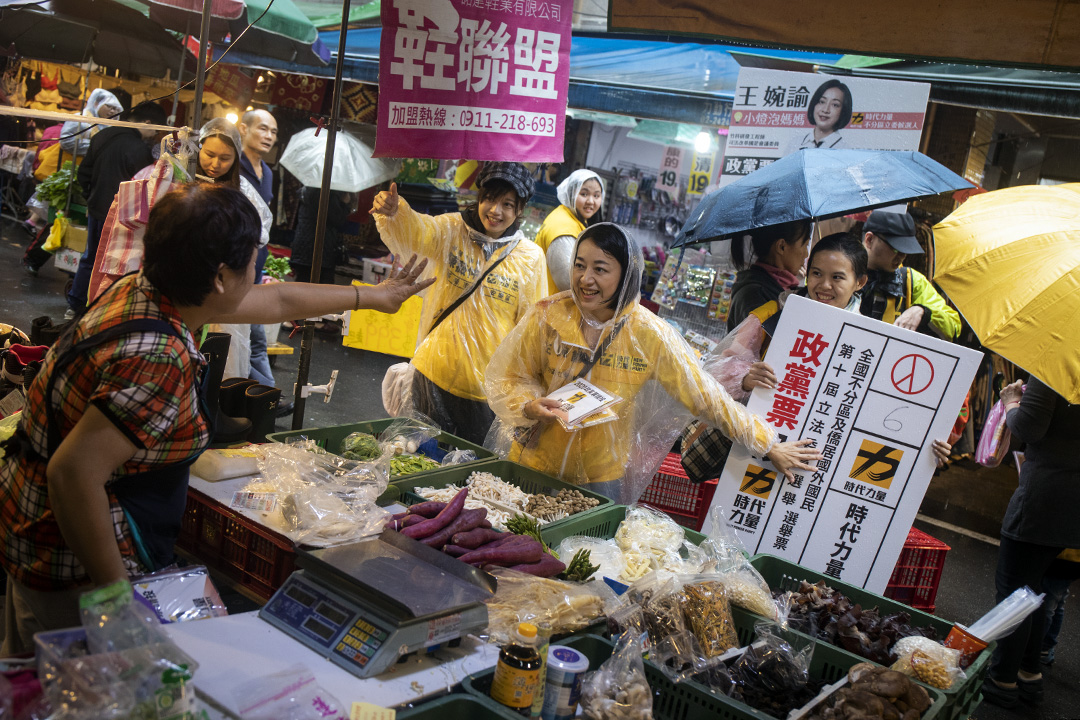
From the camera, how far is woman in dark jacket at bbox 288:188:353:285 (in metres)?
10.4

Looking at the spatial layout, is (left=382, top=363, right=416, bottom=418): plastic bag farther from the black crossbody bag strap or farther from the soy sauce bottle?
the soy sauce bottle

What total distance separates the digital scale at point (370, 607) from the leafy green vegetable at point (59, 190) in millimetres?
10444

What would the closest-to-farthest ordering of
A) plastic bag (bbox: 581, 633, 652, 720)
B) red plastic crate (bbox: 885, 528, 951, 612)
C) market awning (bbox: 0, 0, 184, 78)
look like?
1. plastic bag (bbox: 581, 633, 652, 720)
2. red plastic crate (bbox: 885, 528, 951, 612)
3. market awning (bbox: 0, 0, 184, 78)

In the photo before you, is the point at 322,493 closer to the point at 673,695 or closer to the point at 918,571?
the point at 673,695

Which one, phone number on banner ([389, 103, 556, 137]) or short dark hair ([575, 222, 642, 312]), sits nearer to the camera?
short dark hair ([575, 222, 642, 312])

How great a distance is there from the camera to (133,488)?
6.73 ft

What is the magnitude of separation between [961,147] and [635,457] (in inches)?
272

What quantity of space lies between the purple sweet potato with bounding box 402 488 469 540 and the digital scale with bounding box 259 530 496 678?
38 cm

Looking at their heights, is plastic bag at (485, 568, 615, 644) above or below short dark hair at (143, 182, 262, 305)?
below

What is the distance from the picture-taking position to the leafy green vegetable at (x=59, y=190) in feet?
34.8

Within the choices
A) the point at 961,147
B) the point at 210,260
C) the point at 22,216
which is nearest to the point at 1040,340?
the point at 210,260

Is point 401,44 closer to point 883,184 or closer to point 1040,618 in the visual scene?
point 883,184

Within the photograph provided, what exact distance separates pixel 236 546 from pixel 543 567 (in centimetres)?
107

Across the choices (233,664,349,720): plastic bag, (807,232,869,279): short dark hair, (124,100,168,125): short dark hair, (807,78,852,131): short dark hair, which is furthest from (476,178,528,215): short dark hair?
(124,100,168,125): short dark hair
